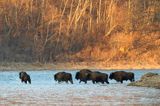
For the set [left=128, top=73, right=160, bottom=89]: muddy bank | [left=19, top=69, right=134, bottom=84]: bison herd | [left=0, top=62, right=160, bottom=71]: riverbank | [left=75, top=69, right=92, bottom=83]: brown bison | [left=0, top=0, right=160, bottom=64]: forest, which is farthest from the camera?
[left=0, top=0, right=160, bottom=64]: forest

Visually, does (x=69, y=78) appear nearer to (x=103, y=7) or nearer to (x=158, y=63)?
(x=158, y=63)

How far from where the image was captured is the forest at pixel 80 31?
86938 mm

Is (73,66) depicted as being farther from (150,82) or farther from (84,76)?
(150,82)

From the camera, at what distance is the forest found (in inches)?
3423

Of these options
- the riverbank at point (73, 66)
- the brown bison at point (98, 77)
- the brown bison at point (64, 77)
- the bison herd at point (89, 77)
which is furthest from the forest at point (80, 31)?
the brown bison at point (98, 77)

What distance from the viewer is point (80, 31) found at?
9394cm

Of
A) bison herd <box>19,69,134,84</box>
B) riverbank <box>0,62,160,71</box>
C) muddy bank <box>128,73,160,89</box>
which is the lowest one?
riverbank <box>0,62,160,71</box>

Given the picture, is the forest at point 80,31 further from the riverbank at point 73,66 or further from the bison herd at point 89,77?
the bison herd at point 89,77

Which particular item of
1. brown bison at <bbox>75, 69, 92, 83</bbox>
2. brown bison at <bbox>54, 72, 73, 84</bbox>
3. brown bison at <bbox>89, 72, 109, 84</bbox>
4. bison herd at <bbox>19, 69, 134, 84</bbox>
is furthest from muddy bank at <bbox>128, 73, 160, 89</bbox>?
brown bison at <bbox>54, 72, 73, 84</bbox>

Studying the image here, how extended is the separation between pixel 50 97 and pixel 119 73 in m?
17.2

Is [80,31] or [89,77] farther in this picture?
[80,31]

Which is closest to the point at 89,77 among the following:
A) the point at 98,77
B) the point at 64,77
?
the point at 98,77

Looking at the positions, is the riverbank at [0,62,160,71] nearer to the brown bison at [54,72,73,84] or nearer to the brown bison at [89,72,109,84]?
the brown bison at [54,72,73,84]

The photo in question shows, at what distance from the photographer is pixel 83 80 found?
45.0m
